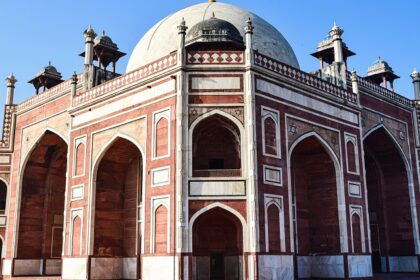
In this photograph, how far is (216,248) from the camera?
585 inches

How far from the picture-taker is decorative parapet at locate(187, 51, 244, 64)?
1465cm

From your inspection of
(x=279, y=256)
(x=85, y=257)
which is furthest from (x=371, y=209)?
(x=85, y=257)

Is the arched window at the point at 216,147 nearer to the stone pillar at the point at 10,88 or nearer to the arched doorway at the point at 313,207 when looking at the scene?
the arched doorway at the point at 313,207

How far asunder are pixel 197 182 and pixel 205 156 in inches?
69.4

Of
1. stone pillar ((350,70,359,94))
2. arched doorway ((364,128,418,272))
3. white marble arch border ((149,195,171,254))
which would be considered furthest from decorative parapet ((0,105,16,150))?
arched doorway ((364,128,418,272))

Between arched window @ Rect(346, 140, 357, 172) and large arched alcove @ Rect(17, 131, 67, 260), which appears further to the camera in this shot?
large arched alcove @ Rect(17, 131, 67, 260)

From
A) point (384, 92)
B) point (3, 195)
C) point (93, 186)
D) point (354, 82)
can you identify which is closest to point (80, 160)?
point (93, 186)

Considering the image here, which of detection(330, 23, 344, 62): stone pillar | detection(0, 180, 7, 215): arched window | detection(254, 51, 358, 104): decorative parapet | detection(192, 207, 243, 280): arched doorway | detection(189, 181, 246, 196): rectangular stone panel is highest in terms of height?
detection(330, 23, 344, 62): stone pillar

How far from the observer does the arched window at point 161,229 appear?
13.8 m

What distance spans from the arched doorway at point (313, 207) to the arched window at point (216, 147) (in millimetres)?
2426

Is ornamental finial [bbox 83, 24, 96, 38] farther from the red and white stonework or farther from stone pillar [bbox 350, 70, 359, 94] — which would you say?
stone pillar [bbox 350, 70, 359, 94]

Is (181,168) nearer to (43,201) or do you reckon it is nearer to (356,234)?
(356,234)

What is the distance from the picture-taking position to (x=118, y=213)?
56.4 ft

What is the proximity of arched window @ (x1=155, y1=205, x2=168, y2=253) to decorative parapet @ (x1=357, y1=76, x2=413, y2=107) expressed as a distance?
9.90 metres
